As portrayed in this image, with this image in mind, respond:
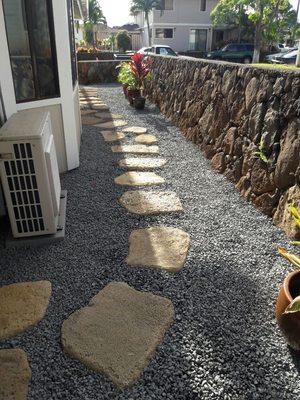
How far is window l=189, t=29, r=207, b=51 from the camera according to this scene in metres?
26.2

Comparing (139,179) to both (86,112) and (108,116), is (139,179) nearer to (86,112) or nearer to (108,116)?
(108,116)

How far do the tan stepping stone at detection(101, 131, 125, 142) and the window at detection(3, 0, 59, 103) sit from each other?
1733 mm

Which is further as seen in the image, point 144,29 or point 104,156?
point 144,29

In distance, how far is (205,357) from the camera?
1.53 meters

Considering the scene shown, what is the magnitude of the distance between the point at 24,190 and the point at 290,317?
1784 mm

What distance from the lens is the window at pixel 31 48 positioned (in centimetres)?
287

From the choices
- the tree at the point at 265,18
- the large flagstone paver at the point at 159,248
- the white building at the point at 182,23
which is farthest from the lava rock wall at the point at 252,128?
the white building at the point at 182,23

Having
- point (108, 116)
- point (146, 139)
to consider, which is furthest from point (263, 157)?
point (108, 116)

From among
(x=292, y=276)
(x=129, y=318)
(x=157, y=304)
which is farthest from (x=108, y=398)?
(x=292, y=276)

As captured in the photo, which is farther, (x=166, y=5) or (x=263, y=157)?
(x=166, y=5)

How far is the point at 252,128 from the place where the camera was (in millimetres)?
2932

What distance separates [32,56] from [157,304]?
262 cm

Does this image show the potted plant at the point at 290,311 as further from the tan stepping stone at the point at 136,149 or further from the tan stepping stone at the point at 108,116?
the tan stepping stone at the point at 108,116

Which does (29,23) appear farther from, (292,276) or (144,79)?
(144,79)
